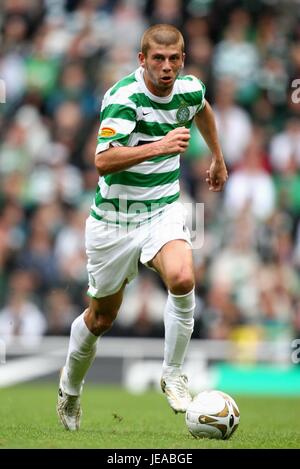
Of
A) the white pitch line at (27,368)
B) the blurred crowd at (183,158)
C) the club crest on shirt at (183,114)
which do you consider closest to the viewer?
the club crest on shirt at (183,114)

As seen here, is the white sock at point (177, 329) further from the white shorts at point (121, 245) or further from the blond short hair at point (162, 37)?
the blond short hair at point (162, 37)

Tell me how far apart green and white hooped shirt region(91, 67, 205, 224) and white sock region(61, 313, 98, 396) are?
797 mm

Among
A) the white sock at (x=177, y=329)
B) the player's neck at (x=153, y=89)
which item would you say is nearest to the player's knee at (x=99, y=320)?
the white sock at (x=177, y=329)

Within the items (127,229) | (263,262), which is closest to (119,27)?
(263,262)

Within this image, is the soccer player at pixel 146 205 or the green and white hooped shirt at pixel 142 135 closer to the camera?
the soccer player at pixel 146 205

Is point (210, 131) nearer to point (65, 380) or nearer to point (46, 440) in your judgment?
point (65, 380)

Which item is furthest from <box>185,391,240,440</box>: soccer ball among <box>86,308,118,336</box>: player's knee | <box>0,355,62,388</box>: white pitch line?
<box>0,355,62,388</box>: white pitch line

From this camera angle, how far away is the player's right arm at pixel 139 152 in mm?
6777

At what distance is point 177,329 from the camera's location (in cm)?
714

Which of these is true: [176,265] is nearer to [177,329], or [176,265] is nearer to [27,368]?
[177,329]

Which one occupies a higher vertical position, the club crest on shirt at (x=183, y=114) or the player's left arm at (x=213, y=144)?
the club crest on shirt at (x=183, y=114)

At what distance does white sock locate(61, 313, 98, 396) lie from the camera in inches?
300

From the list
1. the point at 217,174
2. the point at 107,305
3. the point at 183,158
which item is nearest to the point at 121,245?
the point at 107,305

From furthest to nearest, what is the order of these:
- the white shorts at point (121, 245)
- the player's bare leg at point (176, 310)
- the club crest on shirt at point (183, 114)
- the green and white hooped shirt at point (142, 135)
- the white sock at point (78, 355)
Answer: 1. the white sock at point (78, 355)
2. the club crest on shirt at point (183, 114)
3. the white shorts at point (121, 245)
4. the green and white hooped shirt at point (142, 135)
5. the player's bare leg at point (176, 310)
